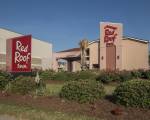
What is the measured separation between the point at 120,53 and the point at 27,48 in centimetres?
3293

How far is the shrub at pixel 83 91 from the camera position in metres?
13.2

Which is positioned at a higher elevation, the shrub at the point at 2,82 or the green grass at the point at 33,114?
the shrub at the point at 2,82

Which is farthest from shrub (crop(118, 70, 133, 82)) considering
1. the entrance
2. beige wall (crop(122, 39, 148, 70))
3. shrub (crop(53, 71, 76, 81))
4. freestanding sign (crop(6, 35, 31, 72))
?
beige wall (crop(122, 39, 148, 70))

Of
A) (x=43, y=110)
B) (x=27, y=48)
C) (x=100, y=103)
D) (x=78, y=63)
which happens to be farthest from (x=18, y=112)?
(x=78, y=63)

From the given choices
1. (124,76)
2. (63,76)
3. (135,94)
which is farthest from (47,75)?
(135,94)

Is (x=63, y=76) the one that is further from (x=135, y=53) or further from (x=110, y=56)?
(x=135, y=53)

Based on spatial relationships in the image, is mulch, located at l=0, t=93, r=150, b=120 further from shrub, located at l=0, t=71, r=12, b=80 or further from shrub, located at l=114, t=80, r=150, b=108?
shrub, located at l=0, t=71, r=12, b=80

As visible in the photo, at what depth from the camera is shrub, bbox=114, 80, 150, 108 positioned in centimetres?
1173

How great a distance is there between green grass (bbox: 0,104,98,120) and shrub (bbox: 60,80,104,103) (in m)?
2.05

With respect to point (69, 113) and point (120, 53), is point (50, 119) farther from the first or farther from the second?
point (120, 53)

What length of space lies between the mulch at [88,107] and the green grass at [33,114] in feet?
1.86

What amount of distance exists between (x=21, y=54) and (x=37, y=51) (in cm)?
5657

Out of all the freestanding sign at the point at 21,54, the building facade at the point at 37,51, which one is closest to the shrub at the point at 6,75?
the freestanding sign at the point at 21,54

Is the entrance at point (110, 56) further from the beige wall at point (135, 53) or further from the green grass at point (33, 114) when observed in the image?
the green grass at point (33, 114)
